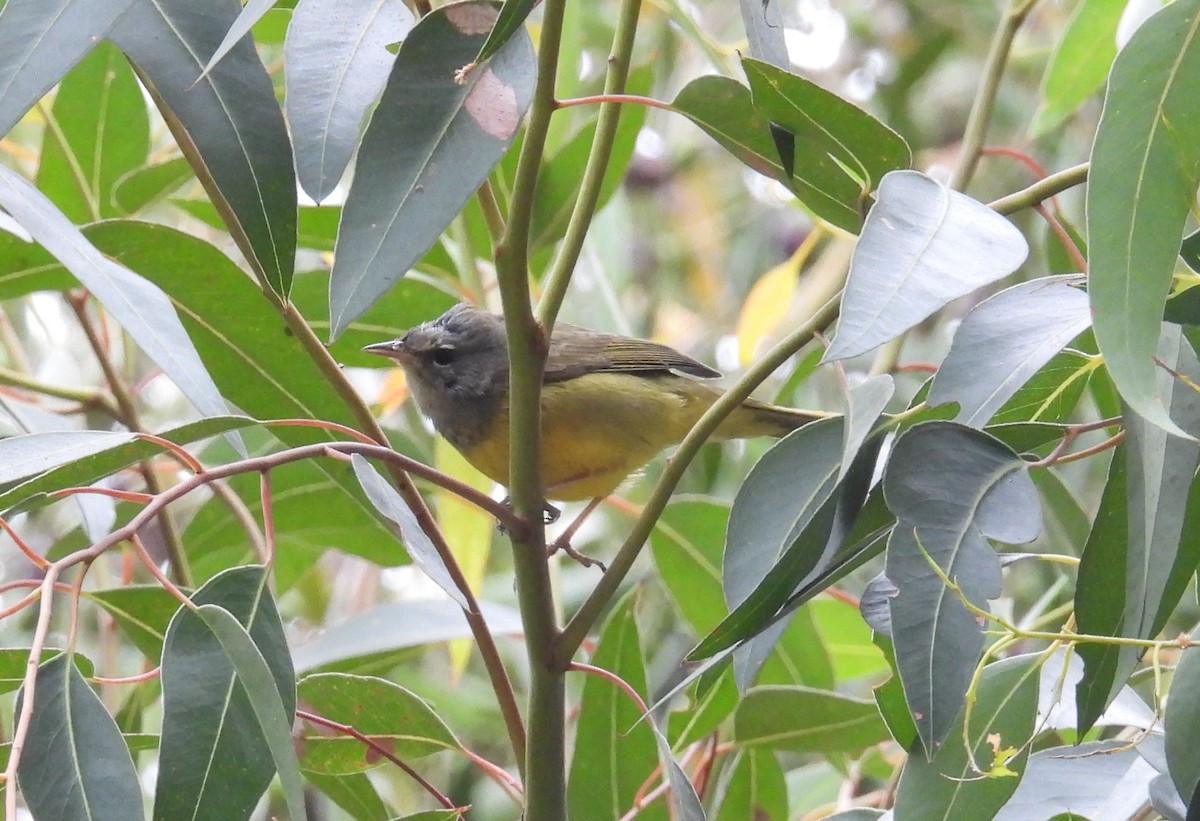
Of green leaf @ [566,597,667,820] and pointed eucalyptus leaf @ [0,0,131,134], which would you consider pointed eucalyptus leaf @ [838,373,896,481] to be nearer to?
pointed eucalyptus leaf @ [0,0,131,134]

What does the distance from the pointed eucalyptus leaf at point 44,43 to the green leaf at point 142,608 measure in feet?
3.05

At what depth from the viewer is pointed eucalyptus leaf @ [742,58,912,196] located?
1.68 m

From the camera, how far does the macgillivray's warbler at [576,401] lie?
11.5 feet

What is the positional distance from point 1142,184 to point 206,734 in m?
1.25

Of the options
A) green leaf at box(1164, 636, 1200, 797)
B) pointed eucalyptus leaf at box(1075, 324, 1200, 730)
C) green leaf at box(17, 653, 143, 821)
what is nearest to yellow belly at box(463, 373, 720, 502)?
green leaf at box(17, 653, 143, 821)

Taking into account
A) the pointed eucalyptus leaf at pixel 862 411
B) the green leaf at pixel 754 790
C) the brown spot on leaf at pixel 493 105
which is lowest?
the green leaf at pixel 754 790

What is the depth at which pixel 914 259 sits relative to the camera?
1.38 metres

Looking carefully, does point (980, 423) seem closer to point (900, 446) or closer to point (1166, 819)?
point (900, 446)

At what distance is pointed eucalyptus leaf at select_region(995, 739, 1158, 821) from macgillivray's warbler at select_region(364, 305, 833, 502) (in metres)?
1.55

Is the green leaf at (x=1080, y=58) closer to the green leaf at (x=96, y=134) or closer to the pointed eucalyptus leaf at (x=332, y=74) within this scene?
the pointed eucalyptus leaf at (x=332, y=74)

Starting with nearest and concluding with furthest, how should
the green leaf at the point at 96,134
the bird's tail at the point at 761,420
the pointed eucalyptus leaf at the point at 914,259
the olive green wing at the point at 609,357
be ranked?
the pointed eucalyptus leaf at the point at 914,259 < the green leaf at the point at 96,134 < the bird's tail at the point at 761,420 < the olive green wing at the point at 609,357

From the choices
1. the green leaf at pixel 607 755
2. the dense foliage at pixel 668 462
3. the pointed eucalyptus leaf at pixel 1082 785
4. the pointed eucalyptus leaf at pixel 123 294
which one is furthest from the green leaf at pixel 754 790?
the pointed eucalyptus leaf at pixel 123 294

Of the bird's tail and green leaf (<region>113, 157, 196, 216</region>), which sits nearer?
green leaf (<region>113, 157, 196, 216</region>)

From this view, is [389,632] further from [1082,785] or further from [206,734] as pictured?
[1082,785]
